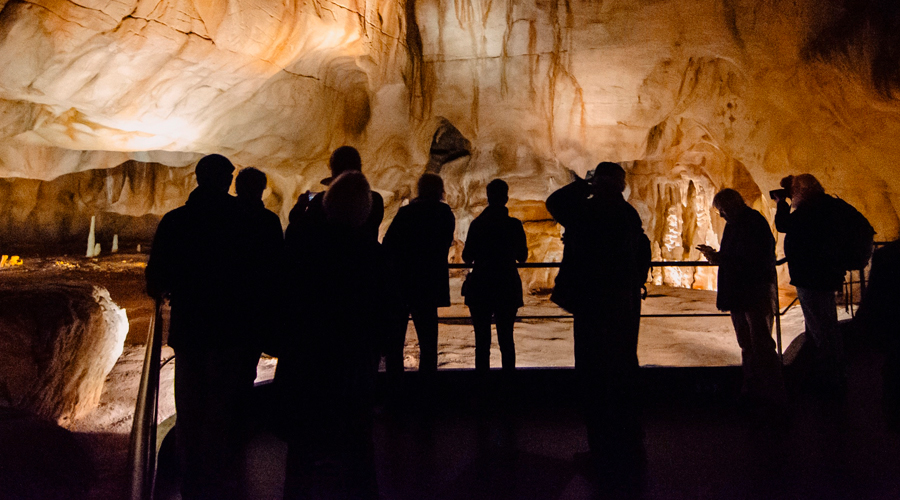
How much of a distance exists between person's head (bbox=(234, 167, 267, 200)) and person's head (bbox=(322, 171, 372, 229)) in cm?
102

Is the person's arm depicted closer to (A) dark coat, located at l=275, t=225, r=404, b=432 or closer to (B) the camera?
(A) dark coat, located at l=275, t=225, r=404, b=432

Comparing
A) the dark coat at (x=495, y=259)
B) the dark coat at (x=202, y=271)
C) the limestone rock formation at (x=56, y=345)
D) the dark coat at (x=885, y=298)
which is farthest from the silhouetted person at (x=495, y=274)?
the limestone rock formation at (x=56, y=345)

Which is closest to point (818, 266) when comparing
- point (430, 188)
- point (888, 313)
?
point (888, 313)

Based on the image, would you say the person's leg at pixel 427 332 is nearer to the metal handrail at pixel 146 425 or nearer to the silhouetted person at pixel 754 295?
the metal handrail at pixel 146 425

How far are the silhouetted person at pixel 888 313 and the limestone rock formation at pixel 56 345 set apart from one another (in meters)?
5.57

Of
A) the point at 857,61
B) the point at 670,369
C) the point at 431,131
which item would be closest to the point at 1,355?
the point at 670,369

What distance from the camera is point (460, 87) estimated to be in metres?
9.55

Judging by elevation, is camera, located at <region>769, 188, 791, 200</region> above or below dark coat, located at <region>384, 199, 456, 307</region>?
above

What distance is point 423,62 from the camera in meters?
9.24

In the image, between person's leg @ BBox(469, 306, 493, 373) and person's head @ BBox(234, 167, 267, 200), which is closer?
person's head @ BBox(234, 167, 267, 200)

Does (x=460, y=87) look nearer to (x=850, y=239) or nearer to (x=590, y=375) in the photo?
(x=850, y=239)

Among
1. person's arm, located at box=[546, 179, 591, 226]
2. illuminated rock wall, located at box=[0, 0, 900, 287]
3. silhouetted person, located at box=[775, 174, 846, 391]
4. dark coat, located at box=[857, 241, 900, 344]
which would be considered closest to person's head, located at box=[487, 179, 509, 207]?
person's arm, located at box=[546, 179, 591, 226]

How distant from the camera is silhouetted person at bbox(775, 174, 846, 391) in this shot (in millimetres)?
3131

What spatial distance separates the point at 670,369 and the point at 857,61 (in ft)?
20.0
